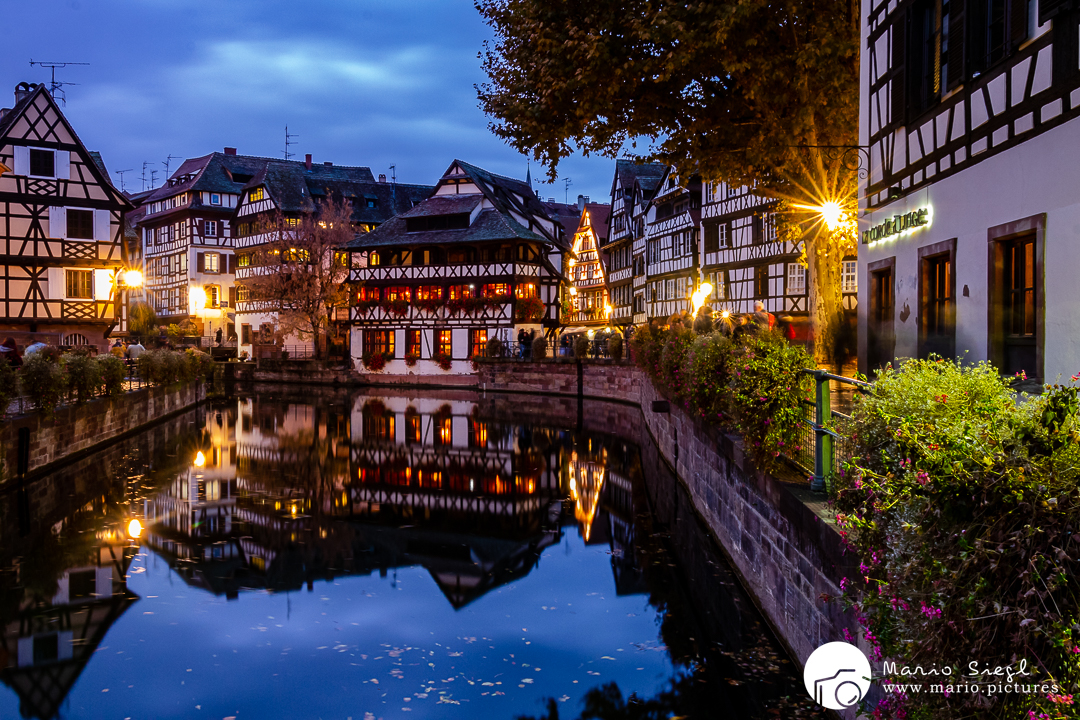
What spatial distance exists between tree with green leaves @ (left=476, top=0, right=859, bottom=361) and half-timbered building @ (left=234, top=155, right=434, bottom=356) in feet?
131

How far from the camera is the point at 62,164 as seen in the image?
3444 cm

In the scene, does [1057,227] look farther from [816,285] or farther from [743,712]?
[816,285]

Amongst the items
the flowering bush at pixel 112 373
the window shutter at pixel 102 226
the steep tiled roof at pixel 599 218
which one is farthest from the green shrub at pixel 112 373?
the steep tiled roof at pixel 599 218

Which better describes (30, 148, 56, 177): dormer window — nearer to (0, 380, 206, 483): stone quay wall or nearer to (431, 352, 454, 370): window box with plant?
(0, 380, 206, 483): stone quay wall

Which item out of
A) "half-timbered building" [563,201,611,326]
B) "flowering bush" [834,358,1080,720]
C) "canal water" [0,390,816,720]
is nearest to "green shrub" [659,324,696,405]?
"canal water" [0,390,816,720]

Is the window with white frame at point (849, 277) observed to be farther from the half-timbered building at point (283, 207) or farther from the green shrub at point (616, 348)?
the half-timbered building at point (283, 207)

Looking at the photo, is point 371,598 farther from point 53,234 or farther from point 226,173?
point 226,173

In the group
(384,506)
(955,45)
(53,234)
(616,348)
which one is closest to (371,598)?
(384,506)

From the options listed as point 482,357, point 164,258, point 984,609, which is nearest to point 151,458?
point 984,609

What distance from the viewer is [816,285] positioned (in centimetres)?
1817

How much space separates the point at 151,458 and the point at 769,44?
55.4 ft

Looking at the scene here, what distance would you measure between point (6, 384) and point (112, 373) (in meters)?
7.20

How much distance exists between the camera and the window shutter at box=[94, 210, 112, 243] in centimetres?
3487

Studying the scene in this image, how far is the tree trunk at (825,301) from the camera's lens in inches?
711
